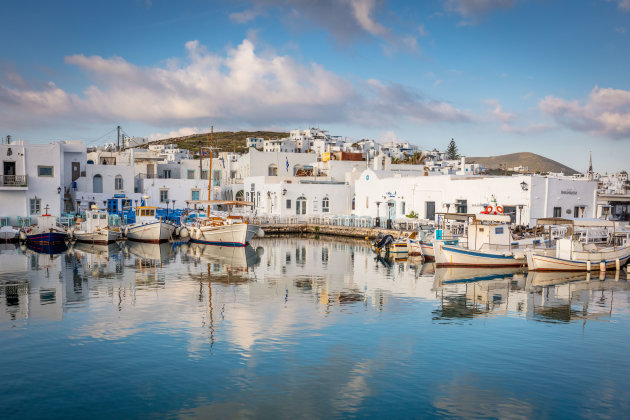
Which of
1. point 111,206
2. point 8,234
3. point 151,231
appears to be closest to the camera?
point 8,234

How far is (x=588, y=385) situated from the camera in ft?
31.4

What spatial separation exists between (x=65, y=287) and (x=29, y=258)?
372 inches

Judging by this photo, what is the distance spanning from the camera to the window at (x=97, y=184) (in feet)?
153

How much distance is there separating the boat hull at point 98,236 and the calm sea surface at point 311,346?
11668mm

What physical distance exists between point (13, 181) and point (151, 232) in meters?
11.8

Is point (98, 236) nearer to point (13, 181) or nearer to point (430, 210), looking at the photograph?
point (13, 181)

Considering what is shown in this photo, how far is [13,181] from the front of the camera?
1451 inches

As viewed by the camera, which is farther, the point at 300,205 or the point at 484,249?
the point at 300,205

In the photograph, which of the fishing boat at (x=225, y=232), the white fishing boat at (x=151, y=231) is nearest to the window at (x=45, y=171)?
the white fishing boat at (x=151, y=231)

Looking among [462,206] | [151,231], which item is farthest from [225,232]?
[462,206]

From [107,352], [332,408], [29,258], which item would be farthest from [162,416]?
[29,258]

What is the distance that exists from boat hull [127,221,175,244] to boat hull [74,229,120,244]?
133cm

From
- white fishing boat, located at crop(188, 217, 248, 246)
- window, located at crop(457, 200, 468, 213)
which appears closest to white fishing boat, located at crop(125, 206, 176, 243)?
white fishing boat, located at crop(188, 217, 248, 246)

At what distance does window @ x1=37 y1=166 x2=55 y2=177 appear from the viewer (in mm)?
38044
